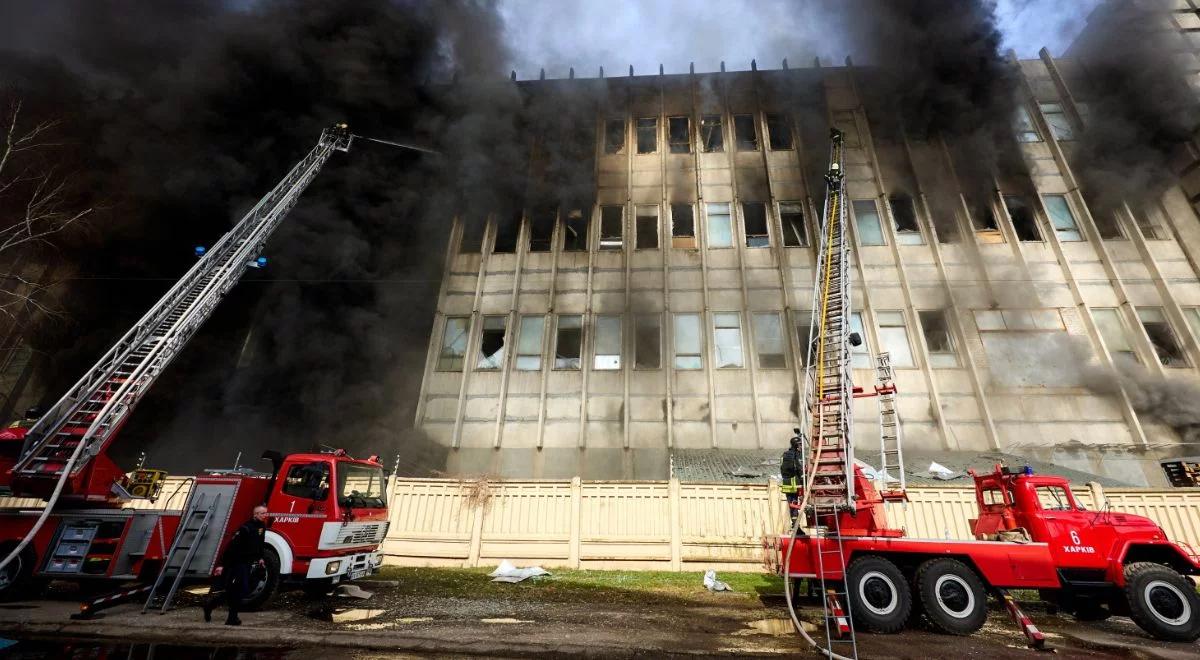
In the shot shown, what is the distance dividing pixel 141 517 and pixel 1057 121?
2680 cm

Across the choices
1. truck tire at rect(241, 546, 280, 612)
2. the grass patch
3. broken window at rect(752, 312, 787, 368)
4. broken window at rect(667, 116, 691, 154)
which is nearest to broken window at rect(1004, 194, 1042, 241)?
broken window at rect(752, 312, 787, 368)

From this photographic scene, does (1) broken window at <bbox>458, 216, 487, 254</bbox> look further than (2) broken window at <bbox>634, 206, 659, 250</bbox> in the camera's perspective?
Yes

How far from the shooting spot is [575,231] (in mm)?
15859

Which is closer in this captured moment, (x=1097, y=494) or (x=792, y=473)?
(x=792, y=473)

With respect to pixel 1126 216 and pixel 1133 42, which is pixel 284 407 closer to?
pixel 1126 216

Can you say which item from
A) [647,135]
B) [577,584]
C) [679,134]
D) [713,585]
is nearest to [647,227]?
[647,135]

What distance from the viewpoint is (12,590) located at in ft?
18.3

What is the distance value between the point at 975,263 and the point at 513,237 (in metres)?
15.3

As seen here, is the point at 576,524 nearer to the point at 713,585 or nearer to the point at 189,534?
the point at 713,585

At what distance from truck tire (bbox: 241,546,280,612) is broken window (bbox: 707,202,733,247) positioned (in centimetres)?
1380

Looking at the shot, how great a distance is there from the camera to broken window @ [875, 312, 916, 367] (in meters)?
13.2

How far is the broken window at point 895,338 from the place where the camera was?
519 inches

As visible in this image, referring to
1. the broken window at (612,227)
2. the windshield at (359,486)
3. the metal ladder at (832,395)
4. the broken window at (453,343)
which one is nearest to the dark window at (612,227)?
the broken window at (612,227)

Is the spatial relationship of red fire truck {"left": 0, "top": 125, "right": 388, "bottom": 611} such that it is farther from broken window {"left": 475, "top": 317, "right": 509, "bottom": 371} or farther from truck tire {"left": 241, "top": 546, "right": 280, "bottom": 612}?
broken window {"left": 475, "top": 317, "right": 509, "bottom": 371}
